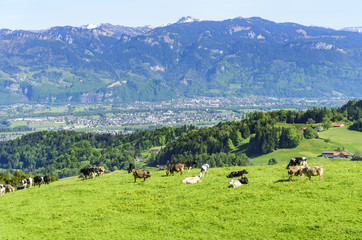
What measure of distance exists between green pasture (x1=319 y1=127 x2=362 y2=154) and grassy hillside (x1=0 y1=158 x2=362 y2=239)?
11437cm

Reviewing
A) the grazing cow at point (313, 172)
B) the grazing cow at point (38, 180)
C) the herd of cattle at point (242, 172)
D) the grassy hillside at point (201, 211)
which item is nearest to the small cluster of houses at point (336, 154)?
the herd of cattle at point (242, 172)

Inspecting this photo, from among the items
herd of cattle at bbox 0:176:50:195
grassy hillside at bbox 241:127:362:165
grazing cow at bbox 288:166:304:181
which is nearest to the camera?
grazing cow at bbox 288:166:304:181

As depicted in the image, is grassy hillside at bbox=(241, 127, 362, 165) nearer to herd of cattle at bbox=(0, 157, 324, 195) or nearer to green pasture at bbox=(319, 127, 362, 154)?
green pasture at bbox=(319, 127, 362, 154)

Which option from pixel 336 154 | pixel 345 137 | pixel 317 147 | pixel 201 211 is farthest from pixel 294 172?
pixel 345 137

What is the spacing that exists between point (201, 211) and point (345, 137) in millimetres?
144747

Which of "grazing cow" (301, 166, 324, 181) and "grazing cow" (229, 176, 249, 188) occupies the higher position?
"grazing cow" (301, 166, 324, 181)

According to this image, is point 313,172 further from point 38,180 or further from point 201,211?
point 38,180

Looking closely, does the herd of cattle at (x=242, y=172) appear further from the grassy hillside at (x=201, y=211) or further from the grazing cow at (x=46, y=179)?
the grazing cow at (x=46, y=179)

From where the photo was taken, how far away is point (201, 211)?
26.4 meters

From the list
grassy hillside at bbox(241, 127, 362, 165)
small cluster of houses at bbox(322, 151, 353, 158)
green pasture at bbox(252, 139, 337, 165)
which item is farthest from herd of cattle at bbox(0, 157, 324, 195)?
green pasture at bbox(252, 139, 337, 165)

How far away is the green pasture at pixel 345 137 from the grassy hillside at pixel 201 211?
114369 mm

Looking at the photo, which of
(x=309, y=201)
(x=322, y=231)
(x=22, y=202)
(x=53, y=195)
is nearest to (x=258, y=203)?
(x=309, y=201)

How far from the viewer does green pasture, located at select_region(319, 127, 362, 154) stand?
5399 inches

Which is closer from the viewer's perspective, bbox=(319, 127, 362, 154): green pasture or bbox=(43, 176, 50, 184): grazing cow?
bbox=(43, 176, 50, 184): grazing cow
